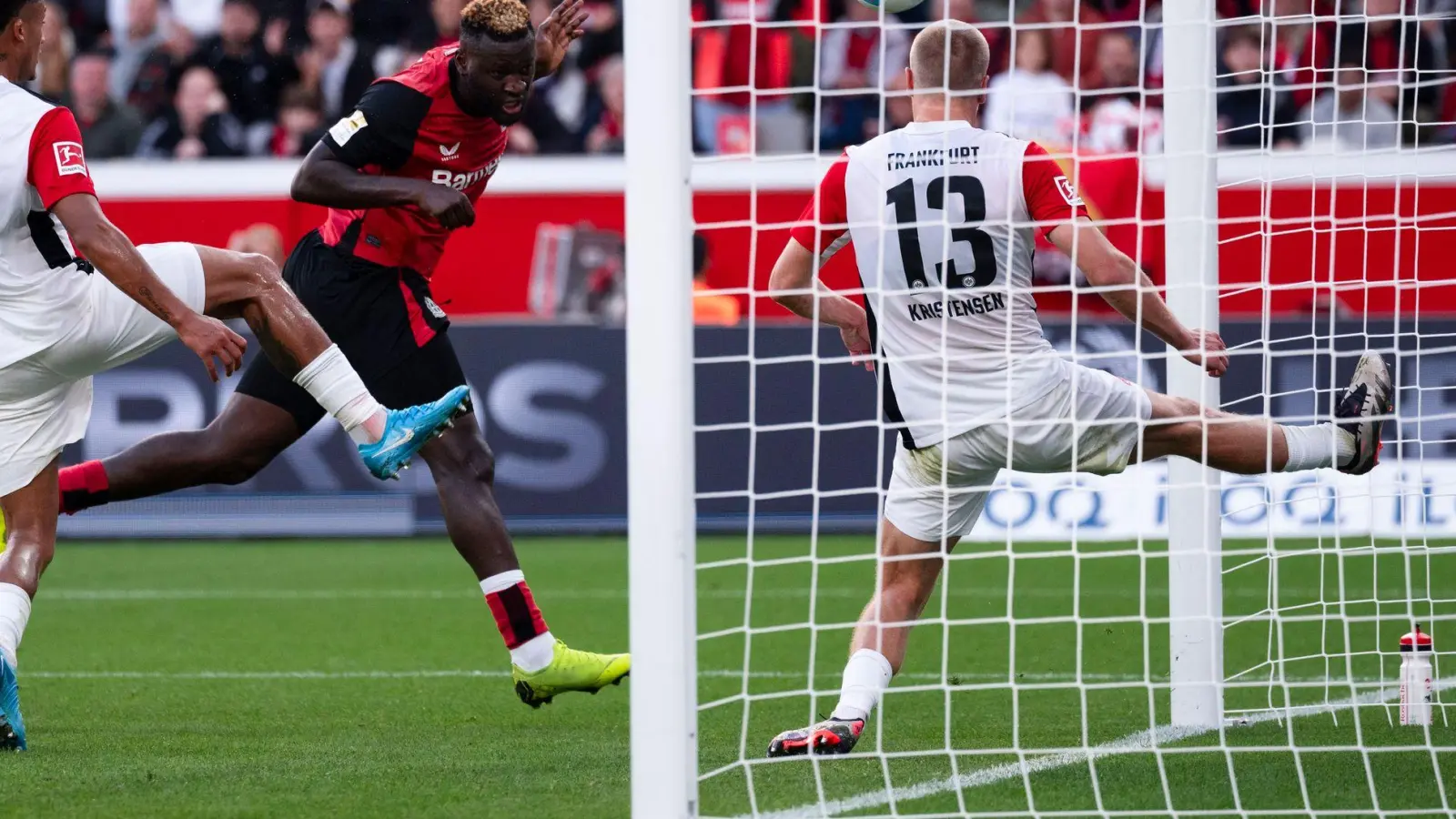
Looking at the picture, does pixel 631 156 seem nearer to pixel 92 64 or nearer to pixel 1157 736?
pixel 1157 736

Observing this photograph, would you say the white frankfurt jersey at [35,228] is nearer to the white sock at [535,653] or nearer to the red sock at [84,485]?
the red sock at [84,485]

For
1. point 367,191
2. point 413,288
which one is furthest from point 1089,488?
point 367,191

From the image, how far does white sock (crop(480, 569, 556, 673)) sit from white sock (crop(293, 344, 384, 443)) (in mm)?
637

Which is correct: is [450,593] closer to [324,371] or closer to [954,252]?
[324,371]

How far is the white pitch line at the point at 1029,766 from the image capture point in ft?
13.4

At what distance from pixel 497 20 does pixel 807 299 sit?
1.20 m

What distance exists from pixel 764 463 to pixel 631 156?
7.61 meters

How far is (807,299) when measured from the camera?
17.1 feet

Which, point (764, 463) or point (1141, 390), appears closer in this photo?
point (1141, 390)

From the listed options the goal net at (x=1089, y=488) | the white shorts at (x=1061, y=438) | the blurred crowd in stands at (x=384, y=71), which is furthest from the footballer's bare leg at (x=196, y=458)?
the blurred crowd in stands at (x=384, y=71)

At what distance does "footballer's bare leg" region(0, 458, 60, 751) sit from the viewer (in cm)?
498

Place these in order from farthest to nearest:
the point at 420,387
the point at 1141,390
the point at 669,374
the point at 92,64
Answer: the point at 92,64, the point at 420,387, the point at 1141,390, the point at 669,374

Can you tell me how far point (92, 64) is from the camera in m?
15.9

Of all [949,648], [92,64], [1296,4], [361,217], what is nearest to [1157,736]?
[949,648]
